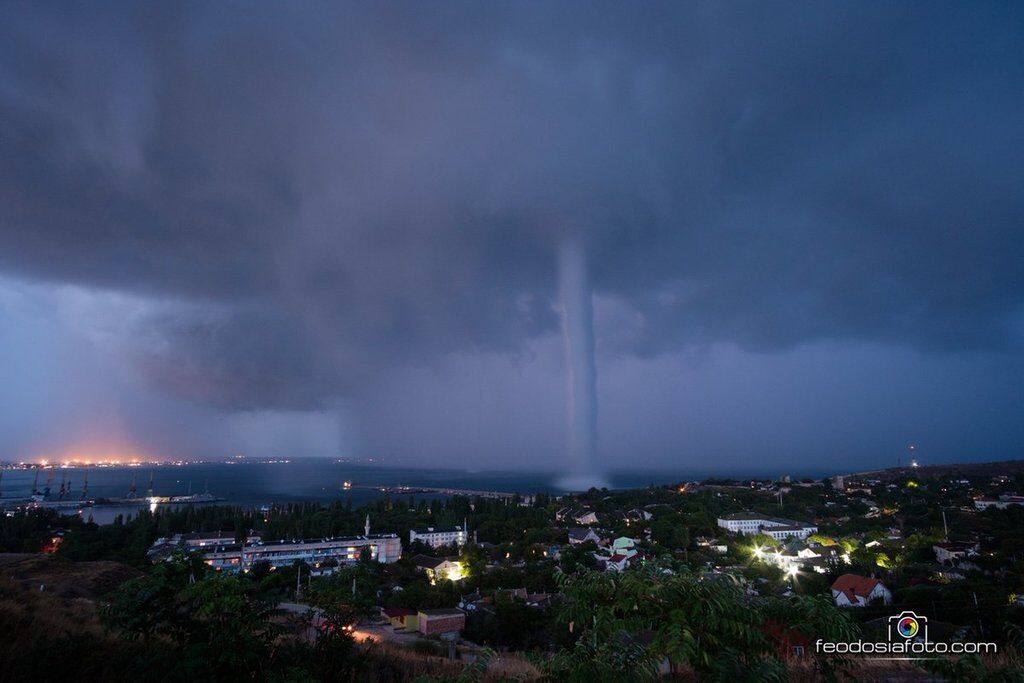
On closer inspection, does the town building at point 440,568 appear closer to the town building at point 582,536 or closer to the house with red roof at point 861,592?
the town building at point 582,536

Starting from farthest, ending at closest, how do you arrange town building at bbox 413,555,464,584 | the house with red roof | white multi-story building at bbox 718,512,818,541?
white multi-story building at bbox 718,512,818,541, town building at bbox 413,555,464,584, the house with red roof

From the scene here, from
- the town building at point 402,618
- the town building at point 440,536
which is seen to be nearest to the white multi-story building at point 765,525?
the town building at point 440,536

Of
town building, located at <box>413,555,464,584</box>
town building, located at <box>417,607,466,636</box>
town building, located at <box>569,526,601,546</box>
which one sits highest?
town building, located at <box>417,607,466,636</box>

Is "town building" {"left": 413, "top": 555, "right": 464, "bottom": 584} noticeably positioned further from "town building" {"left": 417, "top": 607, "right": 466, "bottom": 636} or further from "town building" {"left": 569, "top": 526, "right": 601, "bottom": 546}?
"town building" {"left": 417, "top": 607, "right": 466, "bottom": 636}

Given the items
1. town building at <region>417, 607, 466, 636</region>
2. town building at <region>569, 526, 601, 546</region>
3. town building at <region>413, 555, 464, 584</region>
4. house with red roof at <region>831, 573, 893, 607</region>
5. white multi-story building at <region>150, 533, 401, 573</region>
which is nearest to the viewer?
town building at <region>417, 607, 466, 636</region>

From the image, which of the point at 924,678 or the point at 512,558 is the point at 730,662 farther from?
the point at 512,558

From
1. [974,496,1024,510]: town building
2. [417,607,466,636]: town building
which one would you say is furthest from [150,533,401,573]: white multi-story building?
[974,496,1024,510]: town building

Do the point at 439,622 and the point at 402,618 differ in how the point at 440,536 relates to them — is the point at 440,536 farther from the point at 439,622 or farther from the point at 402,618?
the point at 439,622
